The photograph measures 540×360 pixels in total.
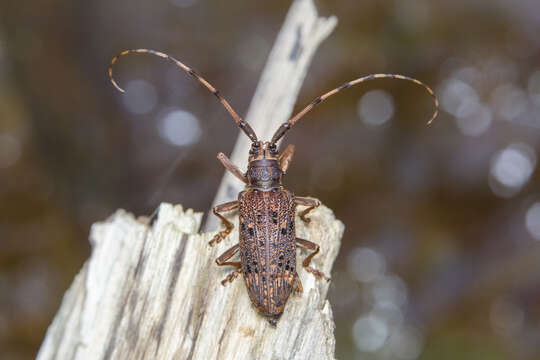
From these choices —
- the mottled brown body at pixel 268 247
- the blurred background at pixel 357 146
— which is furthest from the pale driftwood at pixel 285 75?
the blurred background at pixel 357 146

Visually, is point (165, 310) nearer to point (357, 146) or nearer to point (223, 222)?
point (223, 222)

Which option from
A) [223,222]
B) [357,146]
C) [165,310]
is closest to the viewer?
[165,310]

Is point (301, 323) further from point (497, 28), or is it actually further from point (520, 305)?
point (497, 28)

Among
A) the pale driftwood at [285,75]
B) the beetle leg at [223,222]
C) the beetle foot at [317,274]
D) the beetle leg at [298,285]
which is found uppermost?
the pale driftwood at [285,75]

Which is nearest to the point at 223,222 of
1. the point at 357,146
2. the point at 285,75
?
the point at 285,75

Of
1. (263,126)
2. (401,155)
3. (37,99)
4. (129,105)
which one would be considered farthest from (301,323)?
(37,99)

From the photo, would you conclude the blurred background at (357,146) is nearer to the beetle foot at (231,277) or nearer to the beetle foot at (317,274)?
the beetle foot at (317,274)
